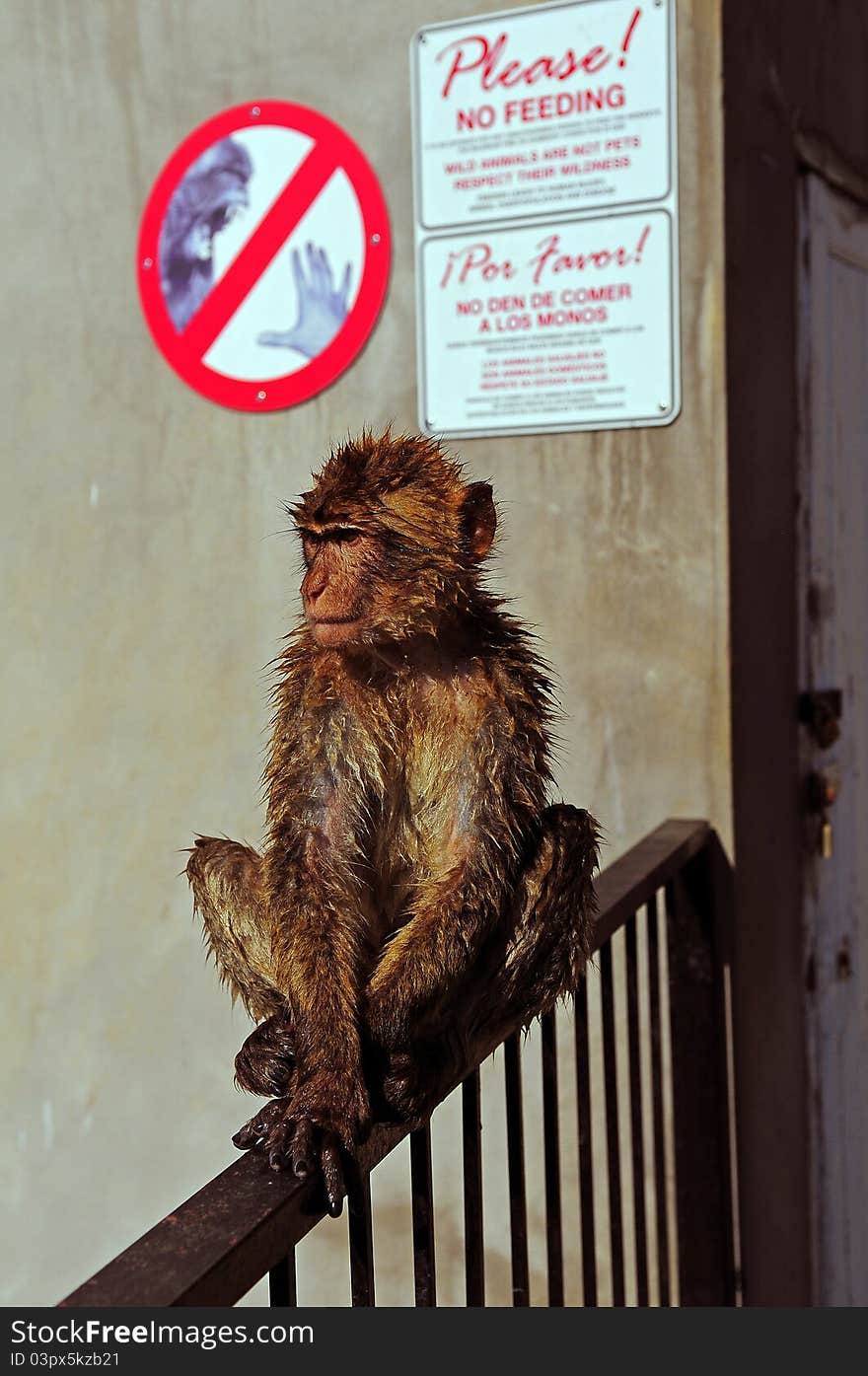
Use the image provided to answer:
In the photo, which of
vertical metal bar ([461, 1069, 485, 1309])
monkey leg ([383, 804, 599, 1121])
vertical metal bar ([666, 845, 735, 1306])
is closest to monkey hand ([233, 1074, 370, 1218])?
monkey leg ([383, 804, 599, 1121])

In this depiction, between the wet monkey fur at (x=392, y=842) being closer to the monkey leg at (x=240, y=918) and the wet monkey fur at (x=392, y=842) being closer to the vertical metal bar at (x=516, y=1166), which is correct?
the monkey leg at (x=240, y=918)

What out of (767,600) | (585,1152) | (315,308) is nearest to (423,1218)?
(585,1152)

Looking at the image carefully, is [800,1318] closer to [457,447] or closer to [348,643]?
[348,643]

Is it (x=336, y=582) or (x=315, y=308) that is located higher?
(x=315, y=308)

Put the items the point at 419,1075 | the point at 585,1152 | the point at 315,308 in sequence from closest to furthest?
1. the point at 419,1075
2. the point at 585,1152
3. the point at 315,308

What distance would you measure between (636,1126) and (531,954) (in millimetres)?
776

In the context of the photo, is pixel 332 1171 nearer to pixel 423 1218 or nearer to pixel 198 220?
pixel 423 1218

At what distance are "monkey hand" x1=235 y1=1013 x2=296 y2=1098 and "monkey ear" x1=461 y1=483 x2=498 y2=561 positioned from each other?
0.40 meters

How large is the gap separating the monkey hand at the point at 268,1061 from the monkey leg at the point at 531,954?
0.33 feet

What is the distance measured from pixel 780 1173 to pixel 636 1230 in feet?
1.71

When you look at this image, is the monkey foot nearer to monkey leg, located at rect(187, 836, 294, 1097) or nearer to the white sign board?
monkey leg, located at rect(187, 836, 294, 1097)

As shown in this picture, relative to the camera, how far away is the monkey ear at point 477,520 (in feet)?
3.12

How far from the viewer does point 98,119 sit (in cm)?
226

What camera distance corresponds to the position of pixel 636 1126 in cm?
178
